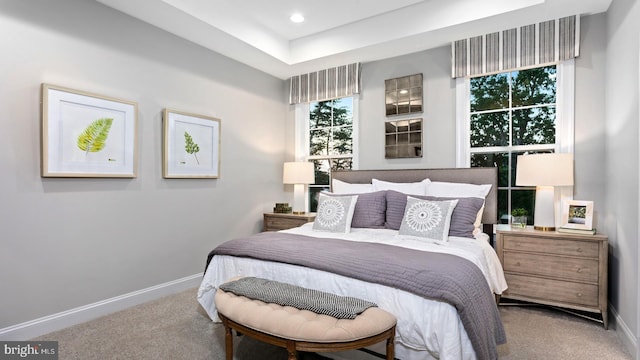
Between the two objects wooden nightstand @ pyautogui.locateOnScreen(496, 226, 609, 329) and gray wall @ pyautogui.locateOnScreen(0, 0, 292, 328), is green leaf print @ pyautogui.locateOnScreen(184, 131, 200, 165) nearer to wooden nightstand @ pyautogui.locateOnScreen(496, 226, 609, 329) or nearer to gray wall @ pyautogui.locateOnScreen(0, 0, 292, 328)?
gray wall @ pyautogui.locateOnScreen(0, 0, 292, 328)

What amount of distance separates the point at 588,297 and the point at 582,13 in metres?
2.42

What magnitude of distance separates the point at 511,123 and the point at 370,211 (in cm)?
173

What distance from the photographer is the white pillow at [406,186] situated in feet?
11.1

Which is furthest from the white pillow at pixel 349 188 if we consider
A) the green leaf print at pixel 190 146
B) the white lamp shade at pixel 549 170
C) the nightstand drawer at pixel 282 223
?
the green leaf print at pixel 190 146

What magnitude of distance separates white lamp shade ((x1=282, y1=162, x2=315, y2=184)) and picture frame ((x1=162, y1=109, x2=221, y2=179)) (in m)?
0.90

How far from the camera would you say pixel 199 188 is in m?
3.67

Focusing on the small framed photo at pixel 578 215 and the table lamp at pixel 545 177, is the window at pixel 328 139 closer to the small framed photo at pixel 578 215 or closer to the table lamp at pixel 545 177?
the table lamp at pixel 545 177

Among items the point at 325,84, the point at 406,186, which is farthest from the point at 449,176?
the point at 325,84

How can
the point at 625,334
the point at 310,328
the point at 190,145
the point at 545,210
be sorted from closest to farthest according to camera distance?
the point at 310,328 → the point at 625,334 → the point at 545,210 → the point at 190,145

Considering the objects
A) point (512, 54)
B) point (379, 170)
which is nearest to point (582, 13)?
point (512, 54)

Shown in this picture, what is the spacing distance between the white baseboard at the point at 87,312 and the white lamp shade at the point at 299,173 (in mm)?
1624

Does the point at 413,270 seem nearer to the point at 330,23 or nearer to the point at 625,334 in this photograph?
the point at 625,334

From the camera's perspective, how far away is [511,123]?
3.44 metres

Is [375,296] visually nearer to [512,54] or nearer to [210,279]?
[210,279]
